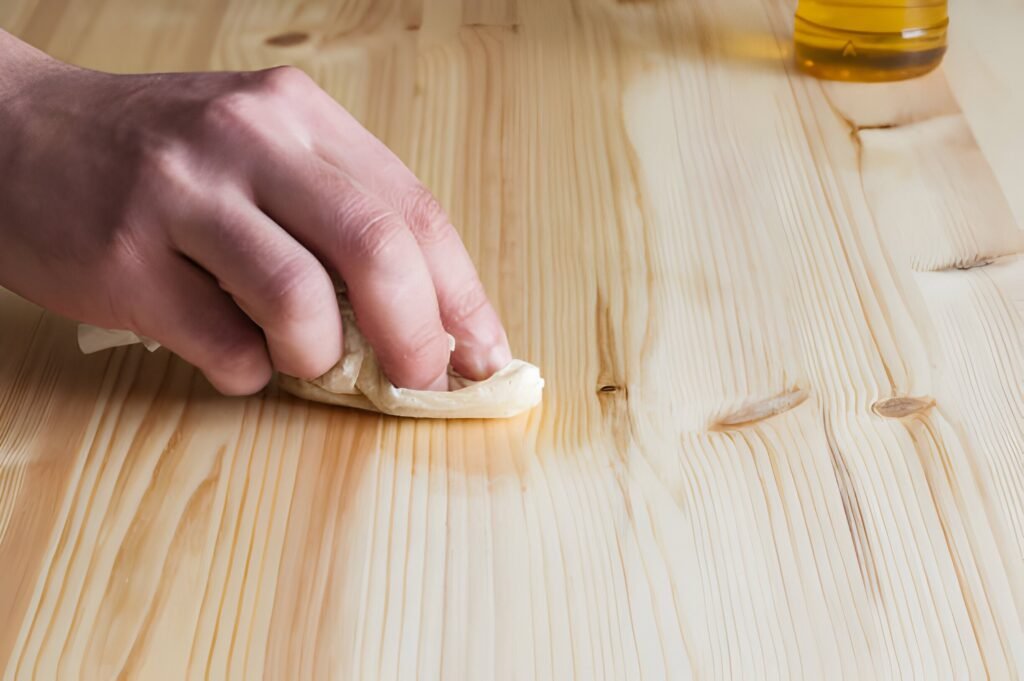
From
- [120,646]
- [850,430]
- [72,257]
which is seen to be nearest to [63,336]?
[72,257]

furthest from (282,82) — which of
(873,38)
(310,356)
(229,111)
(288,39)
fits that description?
(873,38)

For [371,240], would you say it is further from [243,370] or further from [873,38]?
[873,38]

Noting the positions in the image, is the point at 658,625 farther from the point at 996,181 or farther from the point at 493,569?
the point at 996,181

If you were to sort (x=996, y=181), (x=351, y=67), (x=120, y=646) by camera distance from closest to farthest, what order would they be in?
(x=120, y=646)
(x=996, y=181)
(x=351, y=67)

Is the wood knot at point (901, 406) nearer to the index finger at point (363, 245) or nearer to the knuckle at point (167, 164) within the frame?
the index finger at point (363, 245)

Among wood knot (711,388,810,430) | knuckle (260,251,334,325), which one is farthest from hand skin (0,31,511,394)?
wood knot (711,388,810,430)

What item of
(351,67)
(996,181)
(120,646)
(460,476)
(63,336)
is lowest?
(120,646)
